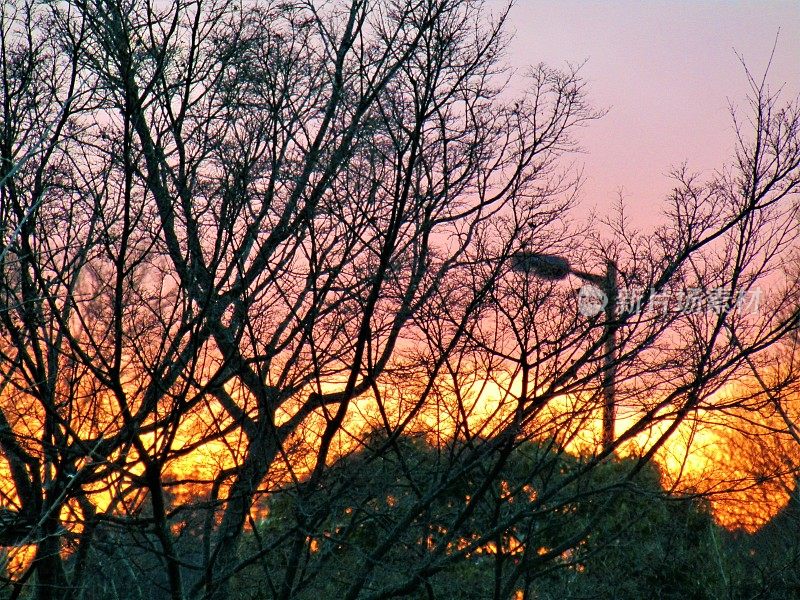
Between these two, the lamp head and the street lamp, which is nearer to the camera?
the street lamp

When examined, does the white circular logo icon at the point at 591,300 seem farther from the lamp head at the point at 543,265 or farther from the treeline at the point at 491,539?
the treeline at the point at 491,539

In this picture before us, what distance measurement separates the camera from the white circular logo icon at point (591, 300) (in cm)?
739

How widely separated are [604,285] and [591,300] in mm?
198

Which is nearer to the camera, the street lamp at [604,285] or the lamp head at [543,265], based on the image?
the street lamp at [604,285]

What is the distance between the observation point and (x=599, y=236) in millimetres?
7637

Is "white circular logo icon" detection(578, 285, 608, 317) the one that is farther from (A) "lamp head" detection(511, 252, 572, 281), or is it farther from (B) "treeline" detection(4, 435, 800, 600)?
(B) "treeline" detection(4, 435, 800, 600)

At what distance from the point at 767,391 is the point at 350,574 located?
5736 mm

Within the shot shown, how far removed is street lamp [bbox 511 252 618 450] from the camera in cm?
721

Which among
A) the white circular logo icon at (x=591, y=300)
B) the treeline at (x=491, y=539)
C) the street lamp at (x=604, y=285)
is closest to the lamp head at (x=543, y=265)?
the street lamp at (x=604, y=285)

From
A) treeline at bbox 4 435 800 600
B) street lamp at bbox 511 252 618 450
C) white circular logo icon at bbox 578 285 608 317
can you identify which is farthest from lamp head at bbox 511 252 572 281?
treeline at bbox 4 435 800 600

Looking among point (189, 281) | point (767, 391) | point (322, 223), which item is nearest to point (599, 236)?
point (767, 391)

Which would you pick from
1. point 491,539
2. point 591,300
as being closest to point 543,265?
point 591,300

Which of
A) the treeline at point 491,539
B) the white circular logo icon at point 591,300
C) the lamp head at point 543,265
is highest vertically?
the lamp head at point 543,265

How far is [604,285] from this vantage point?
7543 mm
